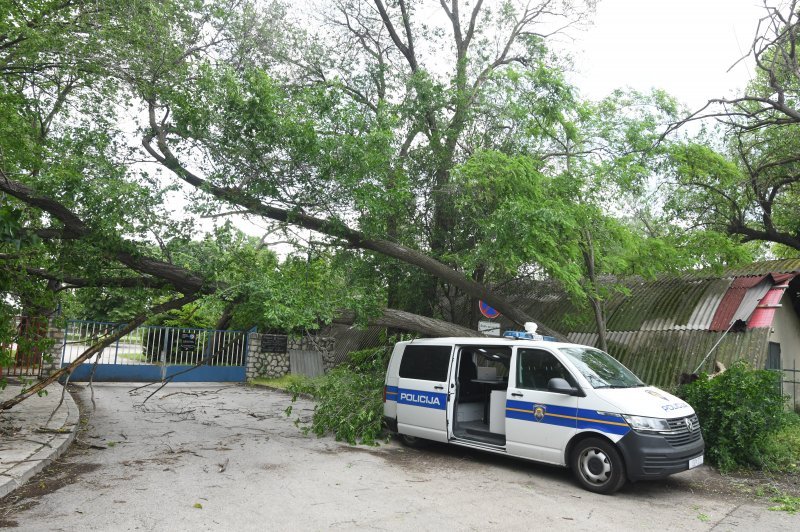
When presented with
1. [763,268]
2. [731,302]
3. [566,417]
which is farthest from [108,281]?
[763,268]

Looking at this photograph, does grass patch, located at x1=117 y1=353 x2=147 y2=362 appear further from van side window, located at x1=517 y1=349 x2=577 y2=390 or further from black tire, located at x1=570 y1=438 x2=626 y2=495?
black tire, located at x1=570 y1=438 x2=626 y2=495

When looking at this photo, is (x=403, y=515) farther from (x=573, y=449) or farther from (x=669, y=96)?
(x=669, y=96)

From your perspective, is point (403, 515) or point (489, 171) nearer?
point (403, 515)

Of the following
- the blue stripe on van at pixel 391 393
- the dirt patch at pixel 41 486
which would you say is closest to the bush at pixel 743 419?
the blue stripe on van at pixel 391 393

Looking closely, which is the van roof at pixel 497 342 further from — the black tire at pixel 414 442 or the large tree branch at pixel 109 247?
the large tree branch at pixel 109 247

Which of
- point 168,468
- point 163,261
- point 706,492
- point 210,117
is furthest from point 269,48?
point 706,492

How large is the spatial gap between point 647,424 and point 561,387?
1.07 m

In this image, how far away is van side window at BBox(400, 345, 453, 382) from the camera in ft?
28.7

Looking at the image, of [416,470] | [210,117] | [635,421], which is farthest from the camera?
[210,117]

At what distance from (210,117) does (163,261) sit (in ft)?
9.82

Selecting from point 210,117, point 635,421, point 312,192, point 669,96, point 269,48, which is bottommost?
point 635,421

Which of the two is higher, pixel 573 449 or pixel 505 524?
pixel 573 449

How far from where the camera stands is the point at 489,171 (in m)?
10.7

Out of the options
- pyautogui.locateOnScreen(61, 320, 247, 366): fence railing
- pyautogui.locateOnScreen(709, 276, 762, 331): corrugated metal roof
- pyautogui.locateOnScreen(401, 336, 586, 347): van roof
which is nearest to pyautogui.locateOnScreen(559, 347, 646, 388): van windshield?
pyautogui.locateOnScreen(401, 336, 586, 347): van roof
